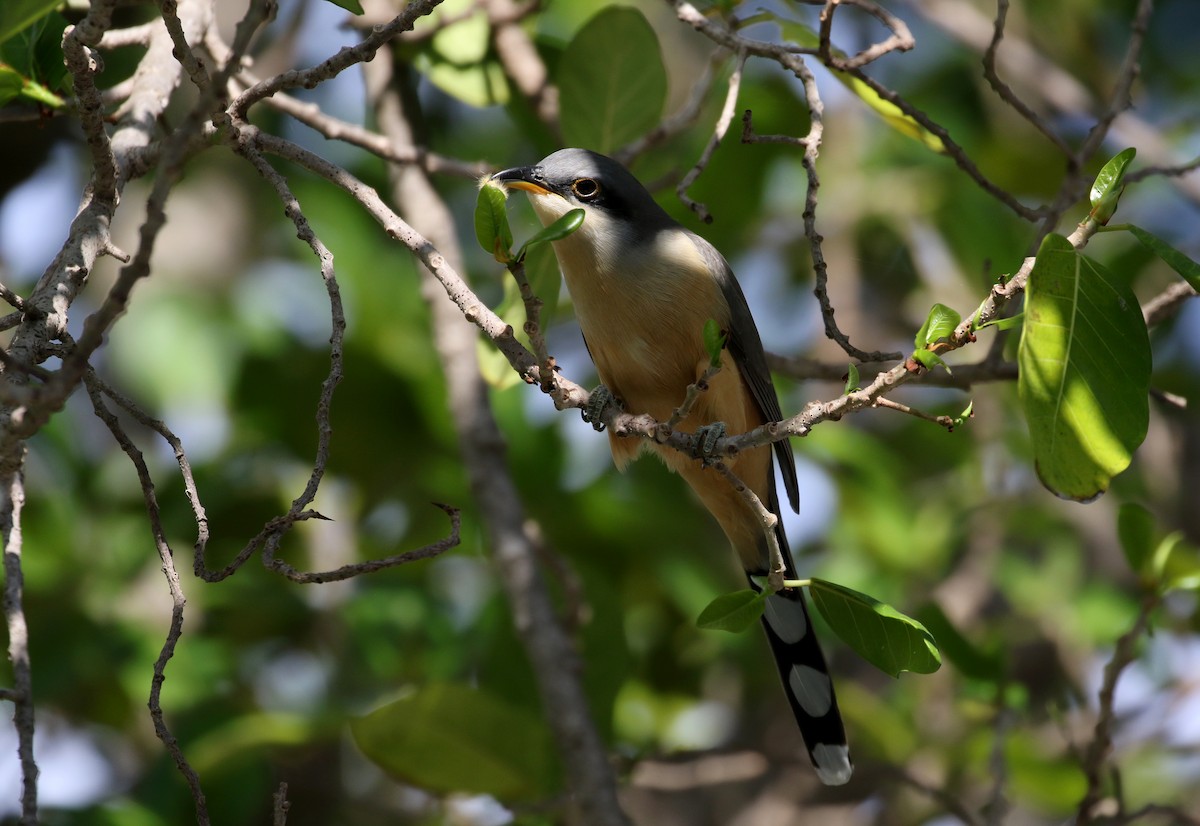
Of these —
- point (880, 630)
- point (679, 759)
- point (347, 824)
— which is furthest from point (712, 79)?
point (347, 824)

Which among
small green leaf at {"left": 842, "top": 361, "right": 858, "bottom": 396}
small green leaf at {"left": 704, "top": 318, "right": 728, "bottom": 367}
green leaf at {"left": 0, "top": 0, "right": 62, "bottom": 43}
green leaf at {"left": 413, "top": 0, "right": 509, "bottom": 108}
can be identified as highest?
green leaf at {"left": 413, "top": 0, "right": 509, "bottom": 108}

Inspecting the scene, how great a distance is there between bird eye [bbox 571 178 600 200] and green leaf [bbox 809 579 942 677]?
184 cm

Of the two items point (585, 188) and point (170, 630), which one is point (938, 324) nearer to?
point (170, 630)

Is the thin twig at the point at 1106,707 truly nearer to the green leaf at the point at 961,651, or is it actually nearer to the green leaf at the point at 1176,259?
the green leaf at the point at 961,651

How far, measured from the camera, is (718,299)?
419 centimetres

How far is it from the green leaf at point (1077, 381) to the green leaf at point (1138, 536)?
1.58 metres

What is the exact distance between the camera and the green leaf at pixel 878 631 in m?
2.79

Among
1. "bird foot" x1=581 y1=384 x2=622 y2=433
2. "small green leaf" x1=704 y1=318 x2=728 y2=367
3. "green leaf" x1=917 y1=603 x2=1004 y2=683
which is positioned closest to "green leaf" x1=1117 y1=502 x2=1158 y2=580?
"green leaf" x1=917 y1=603 x2=1004 y2=683

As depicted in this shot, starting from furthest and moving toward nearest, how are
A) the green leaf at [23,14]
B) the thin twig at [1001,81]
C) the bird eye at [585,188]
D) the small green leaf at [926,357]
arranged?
the bird eye at [585,188] < the thin twig at [1001,81] < the small green leaf at [926,357] < the green leaf at [23,14]

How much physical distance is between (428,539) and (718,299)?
2243 mm

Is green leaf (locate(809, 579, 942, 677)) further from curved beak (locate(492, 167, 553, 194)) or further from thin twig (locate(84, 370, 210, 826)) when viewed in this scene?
curved beak (locate(492, 167, 553, 194))

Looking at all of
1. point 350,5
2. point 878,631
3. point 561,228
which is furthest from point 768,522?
point 350,5

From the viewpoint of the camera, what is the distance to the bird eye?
13.7 feet

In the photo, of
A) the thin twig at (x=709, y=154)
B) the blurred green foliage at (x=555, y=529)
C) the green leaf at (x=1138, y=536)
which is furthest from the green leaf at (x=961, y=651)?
the thin twig at (x=709, y=154)
